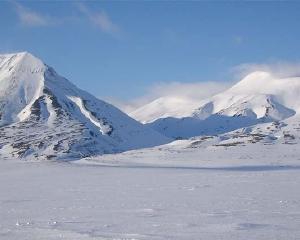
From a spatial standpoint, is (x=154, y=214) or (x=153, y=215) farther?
(x=154, y=214)

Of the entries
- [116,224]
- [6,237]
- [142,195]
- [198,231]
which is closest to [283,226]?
[198,231]

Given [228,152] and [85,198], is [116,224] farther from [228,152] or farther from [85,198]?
[228,152]

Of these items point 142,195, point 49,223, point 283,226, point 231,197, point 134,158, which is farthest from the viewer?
point 134,158

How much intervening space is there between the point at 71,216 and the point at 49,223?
2.55 m

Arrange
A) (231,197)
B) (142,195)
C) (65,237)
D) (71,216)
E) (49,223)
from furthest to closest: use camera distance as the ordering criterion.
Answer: (142,195) → (231,197) → (71,216) → (49,223) → (65,237)

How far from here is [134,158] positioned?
134 metres

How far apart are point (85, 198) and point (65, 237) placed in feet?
54.8

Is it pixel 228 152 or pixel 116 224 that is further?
pixel 228 152

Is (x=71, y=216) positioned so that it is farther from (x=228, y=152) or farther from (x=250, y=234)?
(x=228, y=152)

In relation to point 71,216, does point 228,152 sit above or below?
above

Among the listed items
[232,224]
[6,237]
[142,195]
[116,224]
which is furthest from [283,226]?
[142,195]

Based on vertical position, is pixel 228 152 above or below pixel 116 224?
above

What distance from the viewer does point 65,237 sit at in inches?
840

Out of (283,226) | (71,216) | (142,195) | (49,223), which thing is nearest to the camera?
(283,226)
